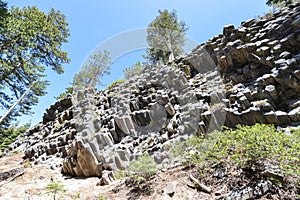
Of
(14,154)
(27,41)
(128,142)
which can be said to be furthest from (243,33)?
(14,154)

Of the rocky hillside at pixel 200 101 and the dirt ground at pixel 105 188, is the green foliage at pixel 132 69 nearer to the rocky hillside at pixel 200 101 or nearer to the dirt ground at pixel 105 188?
the rocky hillside at pixel 200 101

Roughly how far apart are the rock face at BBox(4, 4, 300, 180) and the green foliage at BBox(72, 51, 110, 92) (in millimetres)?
9908

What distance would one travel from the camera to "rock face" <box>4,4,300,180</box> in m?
4.36

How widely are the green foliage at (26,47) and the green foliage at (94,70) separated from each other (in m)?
7.18

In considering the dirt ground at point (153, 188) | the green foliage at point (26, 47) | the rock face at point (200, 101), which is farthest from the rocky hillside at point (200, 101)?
the green foliage at point (26, 47)

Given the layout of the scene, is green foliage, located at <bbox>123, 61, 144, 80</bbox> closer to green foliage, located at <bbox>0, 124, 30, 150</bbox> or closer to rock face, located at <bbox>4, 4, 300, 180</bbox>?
rock face, located at <bbox>4, 4, 300, 180</bbox>

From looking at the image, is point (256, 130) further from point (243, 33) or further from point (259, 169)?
point (243, 33)

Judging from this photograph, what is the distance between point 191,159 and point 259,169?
1.17m

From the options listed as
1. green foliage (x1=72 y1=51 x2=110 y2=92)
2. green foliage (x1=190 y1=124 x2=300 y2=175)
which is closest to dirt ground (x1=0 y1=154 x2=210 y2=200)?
green foliage (x1=190 y1=124 x2=300 y2=175)

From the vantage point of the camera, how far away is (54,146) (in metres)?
7.70

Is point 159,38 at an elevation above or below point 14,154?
above

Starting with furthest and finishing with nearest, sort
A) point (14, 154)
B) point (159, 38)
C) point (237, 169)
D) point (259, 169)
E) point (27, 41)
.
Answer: point (159, 38) → point (14, 154) → point (27, 41) → point (237, 169) → point (259, 169)

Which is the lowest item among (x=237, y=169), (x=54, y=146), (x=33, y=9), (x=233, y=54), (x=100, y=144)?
(x=237, y=169)

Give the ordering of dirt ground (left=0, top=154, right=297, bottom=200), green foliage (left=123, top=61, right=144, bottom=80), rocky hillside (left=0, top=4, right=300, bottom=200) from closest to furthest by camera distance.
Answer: dirt ground (left=0, top=154, right=297, bottom=200)
rocky hillside (left=0, top=4, right=300, bottom=200)
green foliage (left=123, top=61, right=144, bottom=80)
